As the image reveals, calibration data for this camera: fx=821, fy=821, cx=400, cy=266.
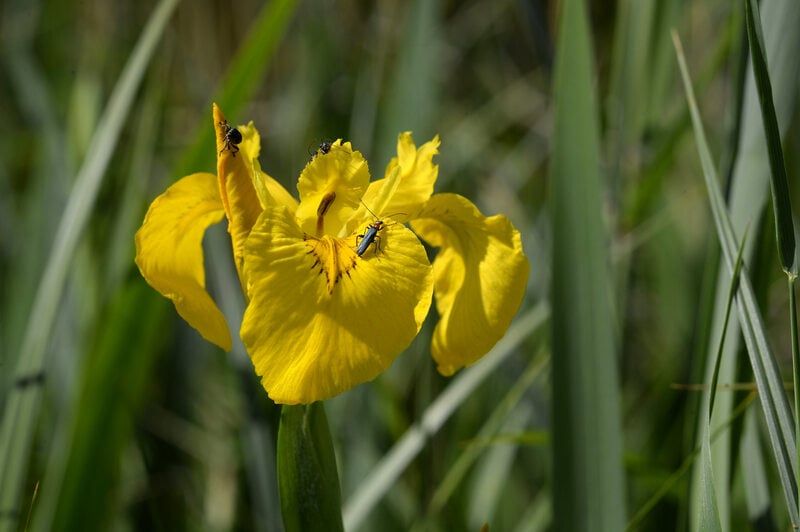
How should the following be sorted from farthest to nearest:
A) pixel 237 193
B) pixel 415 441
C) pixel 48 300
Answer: pixel 415 441 < pixel 48 300 < pixel 237 193

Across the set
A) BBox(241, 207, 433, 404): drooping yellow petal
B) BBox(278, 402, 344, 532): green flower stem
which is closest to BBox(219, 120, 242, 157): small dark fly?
BBox(241, 207, 433, 404): drooping yellow petal

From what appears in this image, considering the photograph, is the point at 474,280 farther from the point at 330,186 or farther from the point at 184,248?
the point at 184,248

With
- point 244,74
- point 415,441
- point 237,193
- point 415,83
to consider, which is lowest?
point 415,441

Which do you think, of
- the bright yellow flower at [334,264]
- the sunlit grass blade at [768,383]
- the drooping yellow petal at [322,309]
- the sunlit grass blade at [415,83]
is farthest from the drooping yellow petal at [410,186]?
the sunlit grass blade at [415,83]

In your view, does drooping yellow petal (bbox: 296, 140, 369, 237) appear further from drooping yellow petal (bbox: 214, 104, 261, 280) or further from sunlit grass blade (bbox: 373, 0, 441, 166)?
sunlit grass blade (bbox: 373, 0, 441, 166)

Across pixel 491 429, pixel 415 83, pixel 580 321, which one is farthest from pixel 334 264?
pixel 415 83
